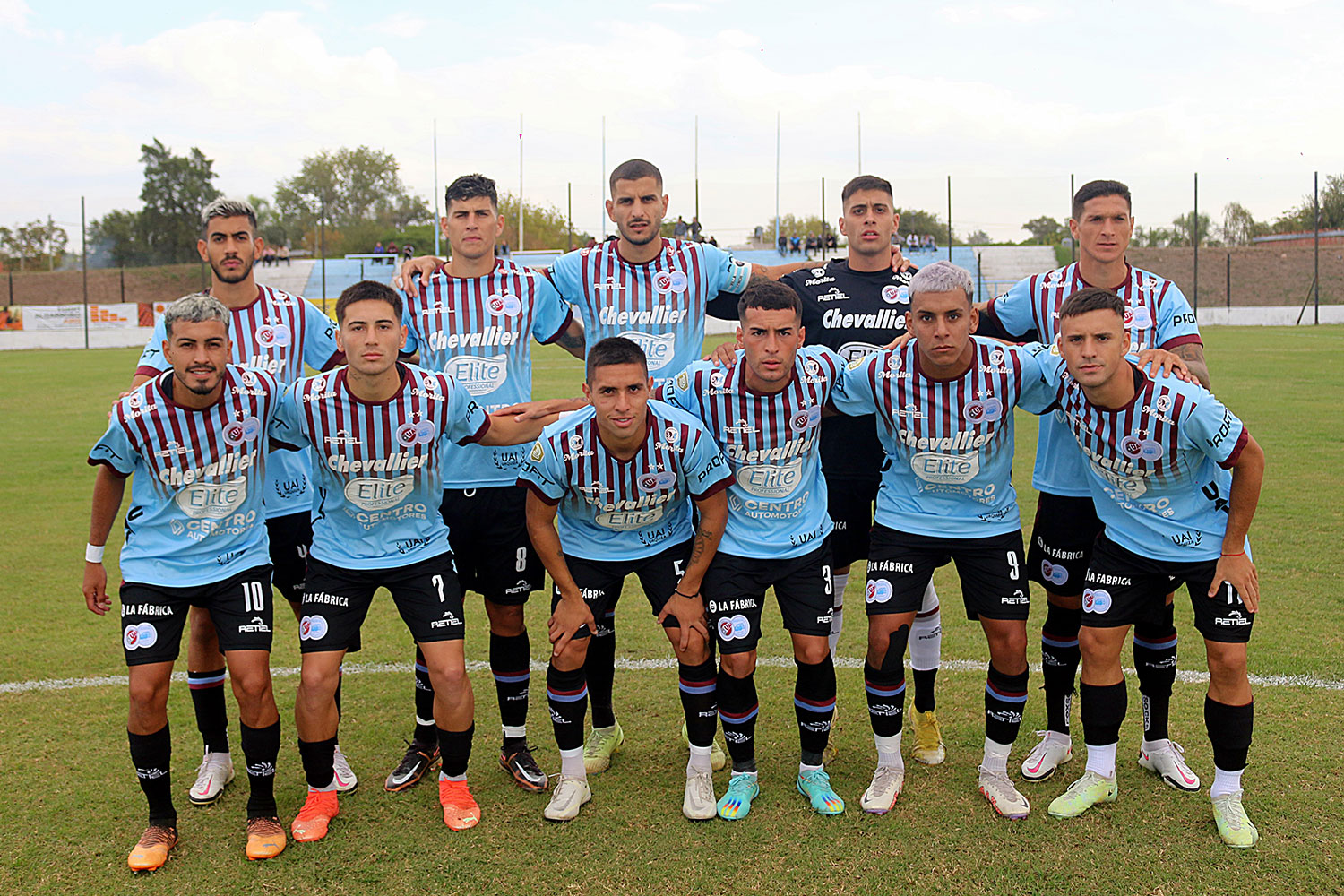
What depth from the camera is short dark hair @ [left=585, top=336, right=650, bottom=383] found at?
12.3ft

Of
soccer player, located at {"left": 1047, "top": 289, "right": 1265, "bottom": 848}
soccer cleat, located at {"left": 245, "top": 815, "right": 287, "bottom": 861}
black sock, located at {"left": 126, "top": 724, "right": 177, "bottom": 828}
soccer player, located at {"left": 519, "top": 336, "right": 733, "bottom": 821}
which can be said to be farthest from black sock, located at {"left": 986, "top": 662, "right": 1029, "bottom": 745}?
black sock, located at {"left": 126, "top": 724, "right": 177, "bottom": 828}

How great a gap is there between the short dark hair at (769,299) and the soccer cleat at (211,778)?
277cm

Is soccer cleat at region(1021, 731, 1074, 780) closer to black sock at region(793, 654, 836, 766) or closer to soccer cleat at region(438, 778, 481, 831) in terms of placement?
black sock at region(793, 654, 836, 766)

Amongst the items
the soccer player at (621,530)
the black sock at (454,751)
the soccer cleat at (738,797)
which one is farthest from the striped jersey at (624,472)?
the soccer cleat at (738,797)

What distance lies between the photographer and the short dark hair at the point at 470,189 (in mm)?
4273

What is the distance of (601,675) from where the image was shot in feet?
14.4

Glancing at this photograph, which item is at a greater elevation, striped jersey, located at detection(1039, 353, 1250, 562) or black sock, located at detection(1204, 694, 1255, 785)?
striped jersey, located at detection(1039, 353, 1250, 562)

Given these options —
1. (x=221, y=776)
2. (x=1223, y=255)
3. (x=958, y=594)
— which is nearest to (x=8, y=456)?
(x=221, y=776)

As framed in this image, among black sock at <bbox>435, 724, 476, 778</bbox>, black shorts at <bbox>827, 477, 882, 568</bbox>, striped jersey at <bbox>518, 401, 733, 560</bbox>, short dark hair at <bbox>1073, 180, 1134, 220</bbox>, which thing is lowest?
black sock at <bbox>435, 724, 476, 778</bbox>

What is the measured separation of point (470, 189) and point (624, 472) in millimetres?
1408

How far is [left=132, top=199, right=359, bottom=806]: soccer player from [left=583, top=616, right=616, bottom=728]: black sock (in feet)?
3.38

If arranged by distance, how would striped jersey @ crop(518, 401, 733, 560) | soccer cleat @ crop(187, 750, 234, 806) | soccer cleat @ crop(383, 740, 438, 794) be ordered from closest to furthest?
striped jersey @ crop(518, 401, 733, 560) < soccer cleat @ crop(187, 750, 234, 806) < soccer cleat @ crop(383, 740, 438, 794)

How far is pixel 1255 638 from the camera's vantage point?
528 centimetres

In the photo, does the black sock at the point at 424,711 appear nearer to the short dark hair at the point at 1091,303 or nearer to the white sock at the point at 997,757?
the white sock at the point at 997,757
